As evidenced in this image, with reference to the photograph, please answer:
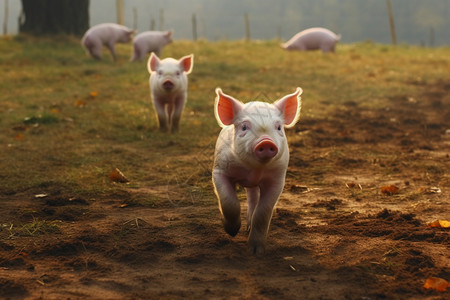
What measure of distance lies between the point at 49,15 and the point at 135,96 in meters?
6.67

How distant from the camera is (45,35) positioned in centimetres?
1636

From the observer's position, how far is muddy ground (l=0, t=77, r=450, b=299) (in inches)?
138

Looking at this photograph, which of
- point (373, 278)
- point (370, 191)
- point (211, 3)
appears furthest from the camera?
point (211, 3)

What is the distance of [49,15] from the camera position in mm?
16406

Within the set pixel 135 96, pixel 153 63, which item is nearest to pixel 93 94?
pixel 135 96

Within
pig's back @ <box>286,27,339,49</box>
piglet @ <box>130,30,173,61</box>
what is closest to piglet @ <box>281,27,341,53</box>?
pig's back @ <box>286,27,339,49</box>

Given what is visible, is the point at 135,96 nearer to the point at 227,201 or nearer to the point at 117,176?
the point at 117,176

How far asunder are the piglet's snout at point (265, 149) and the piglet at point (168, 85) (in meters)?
4.49

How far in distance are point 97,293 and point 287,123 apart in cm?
161

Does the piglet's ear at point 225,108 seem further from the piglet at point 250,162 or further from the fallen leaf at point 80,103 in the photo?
the fallen leaf at point 80,103

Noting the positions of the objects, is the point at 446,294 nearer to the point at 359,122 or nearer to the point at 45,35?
the point at 359,122

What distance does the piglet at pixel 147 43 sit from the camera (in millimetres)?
15172

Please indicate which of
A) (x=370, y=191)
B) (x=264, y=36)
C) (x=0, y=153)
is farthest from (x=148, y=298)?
(x=264, y=36)

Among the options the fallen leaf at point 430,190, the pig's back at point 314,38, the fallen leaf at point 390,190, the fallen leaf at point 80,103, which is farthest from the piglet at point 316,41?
the fallen leaf at point 390,190
